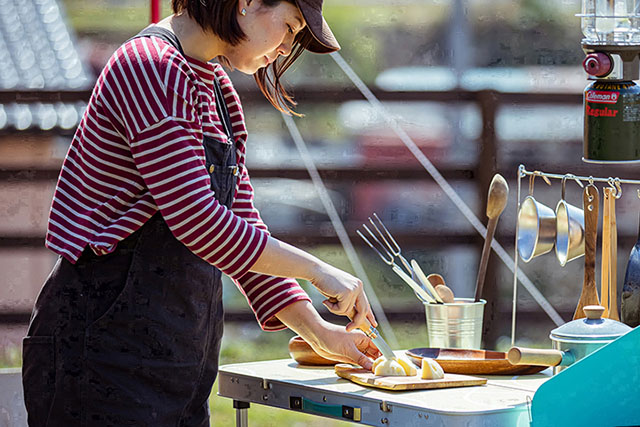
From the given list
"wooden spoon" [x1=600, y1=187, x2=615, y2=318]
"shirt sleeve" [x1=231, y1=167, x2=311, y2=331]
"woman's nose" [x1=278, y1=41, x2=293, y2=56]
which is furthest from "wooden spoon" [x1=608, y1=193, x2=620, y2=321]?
"woman's nose" [x1=278, y1=41, x2=293, y2=56]

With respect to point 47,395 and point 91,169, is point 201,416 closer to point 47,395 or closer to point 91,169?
point 47,395

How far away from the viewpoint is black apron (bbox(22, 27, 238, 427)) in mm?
1233

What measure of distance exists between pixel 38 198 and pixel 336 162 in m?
0.77

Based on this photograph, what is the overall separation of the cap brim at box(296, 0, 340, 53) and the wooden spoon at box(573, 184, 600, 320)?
516 millimetres

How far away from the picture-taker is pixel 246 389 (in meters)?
1.60

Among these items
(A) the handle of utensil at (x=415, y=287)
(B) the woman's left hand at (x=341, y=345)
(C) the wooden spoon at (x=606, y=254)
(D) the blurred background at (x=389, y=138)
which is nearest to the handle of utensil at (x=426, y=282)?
(A) the handle of utensil at (x=415, y=287)

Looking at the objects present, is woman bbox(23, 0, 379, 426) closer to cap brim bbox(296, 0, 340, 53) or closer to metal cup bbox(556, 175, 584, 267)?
cap brim bbox(296, 0, 340, 53)

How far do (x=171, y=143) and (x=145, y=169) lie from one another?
1.6 inches

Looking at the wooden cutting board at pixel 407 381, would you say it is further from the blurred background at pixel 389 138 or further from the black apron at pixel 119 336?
the blurred background at pixel 389 138

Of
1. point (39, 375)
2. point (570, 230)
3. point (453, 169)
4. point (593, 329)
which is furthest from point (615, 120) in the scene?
point (453, 169)

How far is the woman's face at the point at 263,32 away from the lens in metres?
1.27

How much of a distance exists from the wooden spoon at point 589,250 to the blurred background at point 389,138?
43.7 inches

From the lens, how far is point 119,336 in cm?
124

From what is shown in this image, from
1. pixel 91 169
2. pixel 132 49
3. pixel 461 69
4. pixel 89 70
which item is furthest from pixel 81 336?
pixel 461 69
